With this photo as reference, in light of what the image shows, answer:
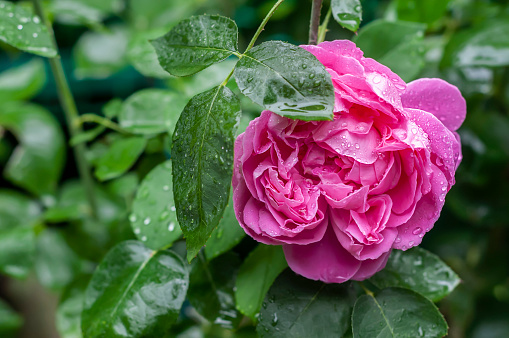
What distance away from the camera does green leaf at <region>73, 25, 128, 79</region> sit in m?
0.82

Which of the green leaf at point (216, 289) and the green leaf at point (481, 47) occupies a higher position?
the green leaf at point (481, 47)

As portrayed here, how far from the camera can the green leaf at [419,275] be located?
1.29ft

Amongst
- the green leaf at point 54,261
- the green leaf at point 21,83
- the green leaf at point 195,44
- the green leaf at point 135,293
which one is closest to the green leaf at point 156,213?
the green leaf at point 135,293

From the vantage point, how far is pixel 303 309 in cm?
35

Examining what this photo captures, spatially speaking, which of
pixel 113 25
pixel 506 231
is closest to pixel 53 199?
pixel 113 25

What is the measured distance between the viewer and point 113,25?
Answer: 0.93m

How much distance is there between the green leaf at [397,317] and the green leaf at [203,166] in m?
0.15

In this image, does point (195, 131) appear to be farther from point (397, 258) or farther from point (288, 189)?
point (397, 258)

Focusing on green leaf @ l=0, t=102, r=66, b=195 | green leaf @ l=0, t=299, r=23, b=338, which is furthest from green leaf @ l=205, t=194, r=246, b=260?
green leaf @ l=0, t=299, r=23, b=338

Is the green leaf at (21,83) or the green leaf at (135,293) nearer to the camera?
the green leaf at (135,293)

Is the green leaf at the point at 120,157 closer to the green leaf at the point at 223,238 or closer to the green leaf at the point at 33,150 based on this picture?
the green leaf at the point at 223,238

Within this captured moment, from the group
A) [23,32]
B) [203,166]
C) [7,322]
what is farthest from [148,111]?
[7,322]

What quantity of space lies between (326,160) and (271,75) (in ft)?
0.24

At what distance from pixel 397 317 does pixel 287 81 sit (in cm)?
20
